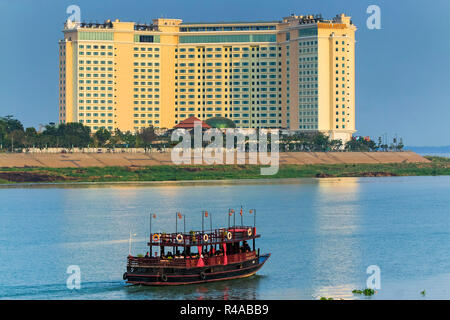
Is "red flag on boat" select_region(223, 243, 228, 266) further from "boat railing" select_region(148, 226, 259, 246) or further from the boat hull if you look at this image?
"boat railing" select_region(148, 226, 259, 246)

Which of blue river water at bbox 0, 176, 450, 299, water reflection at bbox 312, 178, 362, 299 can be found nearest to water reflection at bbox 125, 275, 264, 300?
blue river water at bbox 0, 176, 450, 299

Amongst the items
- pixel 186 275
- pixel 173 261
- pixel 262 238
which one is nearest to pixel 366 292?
pixel 186 275

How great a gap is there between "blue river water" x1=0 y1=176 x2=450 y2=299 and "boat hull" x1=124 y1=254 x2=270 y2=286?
64 cm

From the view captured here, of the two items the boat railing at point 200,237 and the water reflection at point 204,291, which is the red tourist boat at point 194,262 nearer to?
the boat railing at point 200,237

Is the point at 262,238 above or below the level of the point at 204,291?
above

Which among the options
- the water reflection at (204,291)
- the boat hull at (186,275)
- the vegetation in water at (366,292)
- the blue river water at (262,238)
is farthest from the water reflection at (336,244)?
the boat hull at (186,275)

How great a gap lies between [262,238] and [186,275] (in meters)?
26.2

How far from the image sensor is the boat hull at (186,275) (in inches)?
2269

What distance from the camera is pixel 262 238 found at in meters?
83.6

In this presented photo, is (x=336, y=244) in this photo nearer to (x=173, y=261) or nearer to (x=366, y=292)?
(x=366, y=292)

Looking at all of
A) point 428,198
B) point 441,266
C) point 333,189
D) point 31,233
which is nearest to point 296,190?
point 333,189

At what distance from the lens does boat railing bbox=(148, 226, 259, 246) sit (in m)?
59.4

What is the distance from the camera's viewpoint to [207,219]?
102 metres
